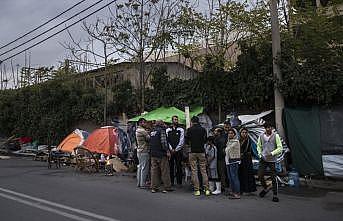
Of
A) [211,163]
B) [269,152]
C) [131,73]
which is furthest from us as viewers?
[131,73]

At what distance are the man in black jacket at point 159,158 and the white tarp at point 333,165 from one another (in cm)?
495

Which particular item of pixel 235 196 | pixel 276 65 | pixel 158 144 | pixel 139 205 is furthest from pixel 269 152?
pixel 276 65

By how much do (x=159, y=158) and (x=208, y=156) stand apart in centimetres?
137

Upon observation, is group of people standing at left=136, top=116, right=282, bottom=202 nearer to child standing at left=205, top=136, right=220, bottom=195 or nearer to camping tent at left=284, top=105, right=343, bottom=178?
child standing at left=205, top=136, right=220, bottom=195

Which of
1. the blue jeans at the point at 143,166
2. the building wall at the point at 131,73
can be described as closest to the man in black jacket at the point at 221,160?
the blue jeans at the point at 143,166

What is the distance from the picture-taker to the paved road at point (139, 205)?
8.59 meters

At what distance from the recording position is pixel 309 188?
1258 centimetres

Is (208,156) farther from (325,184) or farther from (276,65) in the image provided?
(276,65)

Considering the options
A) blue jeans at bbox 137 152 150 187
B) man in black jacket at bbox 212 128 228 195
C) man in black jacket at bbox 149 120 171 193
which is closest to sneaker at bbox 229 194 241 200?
man in black jacket at bbox 212 128 228 195

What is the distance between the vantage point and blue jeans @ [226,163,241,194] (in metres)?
10.9

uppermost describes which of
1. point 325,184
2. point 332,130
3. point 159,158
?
point 332,130

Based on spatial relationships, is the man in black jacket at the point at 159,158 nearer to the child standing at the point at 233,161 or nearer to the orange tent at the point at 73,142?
the child standing at the point at 233,161

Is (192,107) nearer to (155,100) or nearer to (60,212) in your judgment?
(155,100)

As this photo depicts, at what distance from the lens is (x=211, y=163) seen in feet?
38.2
